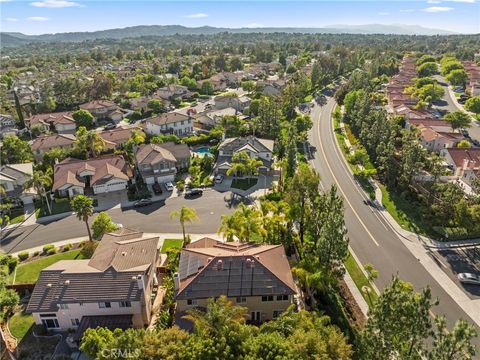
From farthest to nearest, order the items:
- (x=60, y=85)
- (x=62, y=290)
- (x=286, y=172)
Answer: (x=60, y=85) → (x=286, y=172) → (x=62, y=290)

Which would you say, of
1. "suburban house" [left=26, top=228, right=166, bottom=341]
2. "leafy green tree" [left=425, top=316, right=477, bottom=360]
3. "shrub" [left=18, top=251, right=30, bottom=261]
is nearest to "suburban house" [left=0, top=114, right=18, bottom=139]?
"shrub" [left=18, top=251, right=30, bottom=261]

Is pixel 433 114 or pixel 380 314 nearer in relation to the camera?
pixel 380 314

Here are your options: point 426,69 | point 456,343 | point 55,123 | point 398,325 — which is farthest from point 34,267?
point 426,69

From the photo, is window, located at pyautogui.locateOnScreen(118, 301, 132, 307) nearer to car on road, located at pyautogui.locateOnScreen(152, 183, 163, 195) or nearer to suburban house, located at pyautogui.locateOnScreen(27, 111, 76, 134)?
car on road, located at pyautogui.locateOnScreen(152, 183, 163, 195)

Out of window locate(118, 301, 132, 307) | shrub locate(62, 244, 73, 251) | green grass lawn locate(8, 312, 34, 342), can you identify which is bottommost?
green grass lawn locate(8, 312, 34, 342)

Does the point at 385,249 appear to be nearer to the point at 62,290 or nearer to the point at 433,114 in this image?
the point at 62,290

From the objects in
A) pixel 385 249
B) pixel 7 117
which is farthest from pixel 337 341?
pixel 7 117

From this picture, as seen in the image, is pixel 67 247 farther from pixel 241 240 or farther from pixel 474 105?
pixel 474 105
